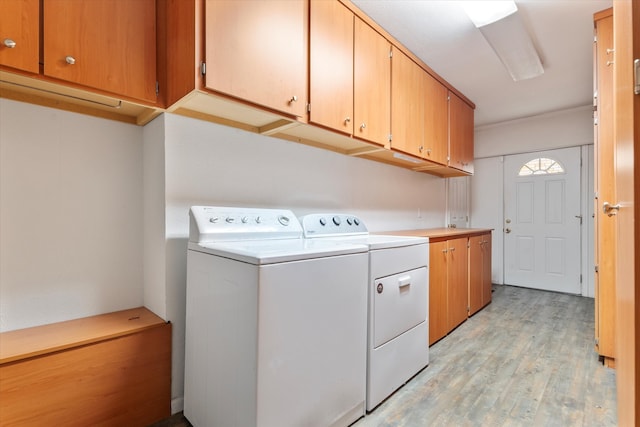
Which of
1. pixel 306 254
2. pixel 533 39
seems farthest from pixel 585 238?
pixel 306 254

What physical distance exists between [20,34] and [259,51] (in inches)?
35.1

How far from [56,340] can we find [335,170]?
1.93 meters

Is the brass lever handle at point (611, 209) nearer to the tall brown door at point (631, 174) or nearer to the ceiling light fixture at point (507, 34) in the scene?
the tall brown door at point (631, 174)

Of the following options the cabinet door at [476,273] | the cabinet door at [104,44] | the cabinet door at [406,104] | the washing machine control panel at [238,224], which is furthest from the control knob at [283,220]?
the cabinet door at [476,273]

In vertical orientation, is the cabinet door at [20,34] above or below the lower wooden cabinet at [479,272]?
above

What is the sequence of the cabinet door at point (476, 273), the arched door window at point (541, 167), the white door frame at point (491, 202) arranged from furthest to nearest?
the white door frame at point (491, 202) < the arched door window at point (541, 167) < the cabinet door at point (476, 273)

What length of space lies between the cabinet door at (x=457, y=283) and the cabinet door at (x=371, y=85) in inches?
46.7

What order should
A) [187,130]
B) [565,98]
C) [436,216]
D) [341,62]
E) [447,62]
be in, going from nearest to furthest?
[187,130]
[341,62]
[447,62]
[565,98]
[436,216]

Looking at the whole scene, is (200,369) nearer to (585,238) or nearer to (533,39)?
(533,39)

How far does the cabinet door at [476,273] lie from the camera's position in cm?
305

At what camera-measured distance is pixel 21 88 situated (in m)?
1.30

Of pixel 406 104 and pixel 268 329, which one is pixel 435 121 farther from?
pixel 268 329

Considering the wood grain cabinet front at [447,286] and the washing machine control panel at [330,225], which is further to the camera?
the wood grain cabinet front at [447,286]

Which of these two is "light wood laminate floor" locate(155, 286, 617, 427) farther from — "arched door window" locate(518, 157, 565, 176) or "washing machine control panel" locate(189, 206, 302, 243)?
"arched door window" locate(518, 157, 565, 176)
